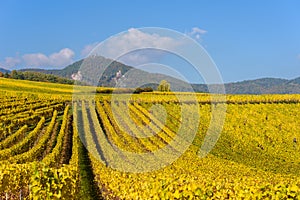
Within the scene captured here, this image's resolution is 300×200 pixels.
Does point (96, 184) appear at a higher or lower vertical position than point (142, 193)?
lower

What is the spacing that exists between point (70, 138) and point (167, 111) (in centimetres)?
2091

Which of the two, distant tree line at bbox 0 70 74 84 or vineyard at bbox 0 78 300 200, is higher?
distant tree line at bbox 0 70 74 84

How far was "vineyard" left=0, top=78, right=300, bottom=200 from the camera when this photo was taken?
1530 cm

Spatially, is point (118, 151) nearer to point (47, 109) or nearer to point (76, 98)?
point (47, 109)

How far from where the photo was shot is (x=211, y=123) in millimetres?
60156

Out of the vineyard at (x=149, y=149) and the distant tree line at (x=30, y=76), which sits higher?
the distant tree line at (x=30, y=76)

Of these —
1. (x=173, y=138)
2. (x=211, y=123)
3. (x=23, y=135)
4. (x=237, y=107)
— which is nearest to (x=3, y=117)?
(x=23, y=135)

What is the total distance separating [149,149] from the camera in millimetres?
35344

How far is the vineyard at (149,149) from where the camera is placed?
Result: 15.3 meters

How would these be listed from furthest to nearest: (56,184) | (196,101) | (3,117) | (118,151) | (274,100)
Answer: (274,100) < (196,101) < (3,117) < (118,151) < (56,184)

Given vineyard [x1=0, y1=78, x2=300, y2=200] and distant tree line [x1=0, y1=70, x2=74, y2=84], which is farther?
distant tree line [x1=0, y1=70, x2=74, y2=84]

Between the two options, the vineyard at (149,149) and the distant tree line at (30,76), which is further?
the distant tree line at (30,76)

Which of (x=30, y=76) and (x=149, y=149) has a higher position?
(x=30, y=76)

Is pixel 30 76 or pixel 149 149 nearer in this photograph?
pixel 149 149
